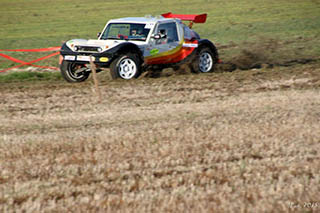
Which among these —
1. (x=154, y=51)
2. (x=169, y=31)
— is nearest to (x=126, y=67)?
(x=154, y=51)

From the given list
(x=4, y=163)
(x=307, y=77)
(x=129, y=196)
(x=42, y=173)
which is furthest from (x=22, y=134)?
(x=307, y=77)

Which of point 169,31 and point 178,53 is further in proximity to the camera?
point 178,53

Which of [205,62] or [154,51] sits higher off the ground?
[154,51]

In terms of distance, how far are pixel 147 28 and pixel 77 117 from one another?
428 centimetres

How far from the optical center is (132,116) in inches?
317

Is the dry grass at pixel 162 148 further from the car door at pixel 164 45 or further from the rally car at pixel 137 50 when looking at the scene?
the car door at pixel 164 45

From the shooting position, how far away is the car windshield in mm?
11773

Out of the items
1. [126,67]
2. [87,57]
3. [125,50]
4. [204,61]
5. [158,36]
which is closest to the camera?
[87,57]

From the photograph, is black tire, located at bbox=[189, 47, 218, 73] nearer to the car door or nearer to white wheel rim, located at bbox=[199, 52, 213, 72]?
white wheel rim, located at bbox=[199, 52, 213, 72]

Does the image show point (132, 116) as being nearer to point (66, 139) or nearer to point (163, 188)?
point (66, 139)

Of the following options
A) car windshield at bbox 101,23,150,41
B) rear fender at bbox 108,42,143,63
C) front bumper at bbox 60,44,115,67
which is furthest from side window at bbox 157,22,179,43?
front bumper at bbox 60,44,115,67

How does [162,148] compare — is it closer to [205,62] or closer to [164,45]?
[164,45]

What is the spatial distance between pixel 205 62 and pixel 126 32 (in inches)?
85.6

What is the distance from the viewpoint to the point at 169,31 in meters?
12.1
